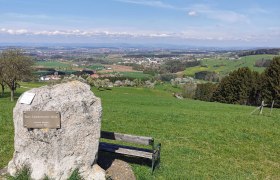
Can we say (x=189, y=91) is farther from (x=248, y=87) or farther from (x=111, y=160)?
(x=111, y=160)

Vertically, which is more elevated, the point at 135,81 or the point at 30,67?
the point at 30,67

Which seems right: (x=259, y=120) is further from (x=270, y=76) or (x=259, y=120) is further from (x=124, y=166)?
(x=270, y=76)

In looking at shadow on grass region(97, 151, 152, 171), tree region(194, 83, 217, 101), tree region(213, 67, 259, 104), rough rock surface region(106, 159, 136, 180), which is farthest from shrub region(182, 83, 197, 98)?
rough rock surface region(106, 159, 136, 180)

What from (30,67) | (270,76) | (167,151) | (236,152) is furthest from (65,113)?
(270,76)

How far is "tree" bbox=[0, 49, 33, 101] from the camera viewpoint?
139 feet

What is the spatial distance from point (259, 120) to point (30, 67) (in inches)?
1222

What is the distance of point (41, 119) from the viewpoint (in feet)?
33.2

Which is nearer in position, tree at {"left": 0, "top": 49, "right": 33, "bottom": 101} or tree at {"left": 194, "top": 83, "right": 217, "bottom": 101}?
tree at {"left": 0, "top": 49, "right": 33, "bottom": 101}

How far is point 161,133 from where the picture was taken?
19047 millimetres

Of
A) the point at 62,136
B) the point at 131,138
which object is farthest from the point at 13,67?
the point at 62,136

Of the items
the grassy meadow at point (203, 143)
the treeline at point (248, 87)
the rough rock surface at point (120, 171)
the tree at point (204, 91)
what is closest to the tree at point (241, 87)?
the treeline at point (248, 87)

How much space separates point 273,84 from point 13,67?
44158 millimetres

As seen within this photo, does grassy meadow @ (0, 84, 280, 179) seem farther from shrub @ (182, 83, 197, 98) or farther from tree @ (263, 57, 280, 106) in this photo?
shrub @ (182, 83, 197, 98)

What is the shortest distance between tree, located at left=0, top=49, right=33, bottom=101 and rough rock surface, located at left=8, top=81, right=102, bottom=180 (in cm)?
3446
